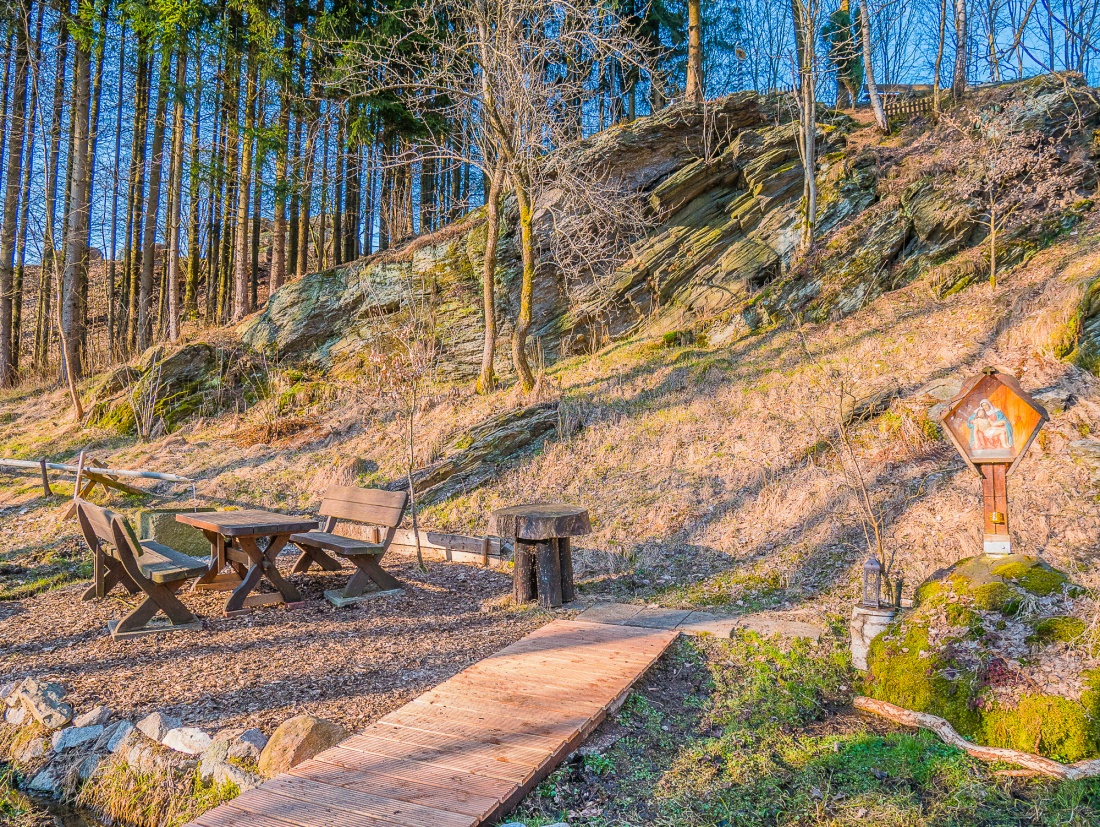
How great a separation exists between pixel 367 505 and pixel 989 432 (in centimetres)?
546

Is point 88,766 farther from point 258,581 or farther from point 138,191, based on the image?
point 138,191

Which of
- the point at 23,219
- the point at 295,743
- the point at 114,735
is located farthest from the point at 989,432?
the point at 23,219

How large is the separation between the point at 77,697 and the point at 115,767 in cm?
87

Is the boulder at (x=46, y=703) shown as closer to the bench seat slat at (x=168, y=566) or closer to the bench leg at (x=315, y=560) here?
the bench seat slat at (x=168, y=566)

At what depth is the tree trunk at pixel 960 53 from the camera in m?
16.2

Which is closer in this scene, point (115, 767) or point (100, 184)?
point (115, 767)

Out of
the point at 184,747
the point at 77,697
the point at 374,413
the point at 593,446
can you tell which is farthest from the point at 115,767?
the point at 374,413

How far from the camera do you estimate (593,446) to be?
9.82 m

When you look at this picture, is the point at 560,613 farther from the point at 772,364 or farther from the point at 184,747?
the point at 772,364

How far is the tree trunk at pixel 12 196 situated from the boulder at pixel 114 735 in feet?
62.4

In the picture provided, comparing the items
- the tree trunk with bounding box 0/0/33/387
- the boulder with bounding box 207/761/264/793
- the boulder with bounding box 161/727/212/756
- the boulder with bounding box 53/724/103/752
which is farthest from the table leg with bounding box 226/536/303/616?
the tree trunk with bounding box 0/0/33/387

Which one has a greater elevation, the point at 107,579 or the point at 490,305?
the point at 490,305

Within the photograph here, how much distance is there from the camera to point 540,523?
5836 mm

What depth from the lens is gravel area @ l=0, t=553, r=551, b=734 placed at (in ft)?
13.5
